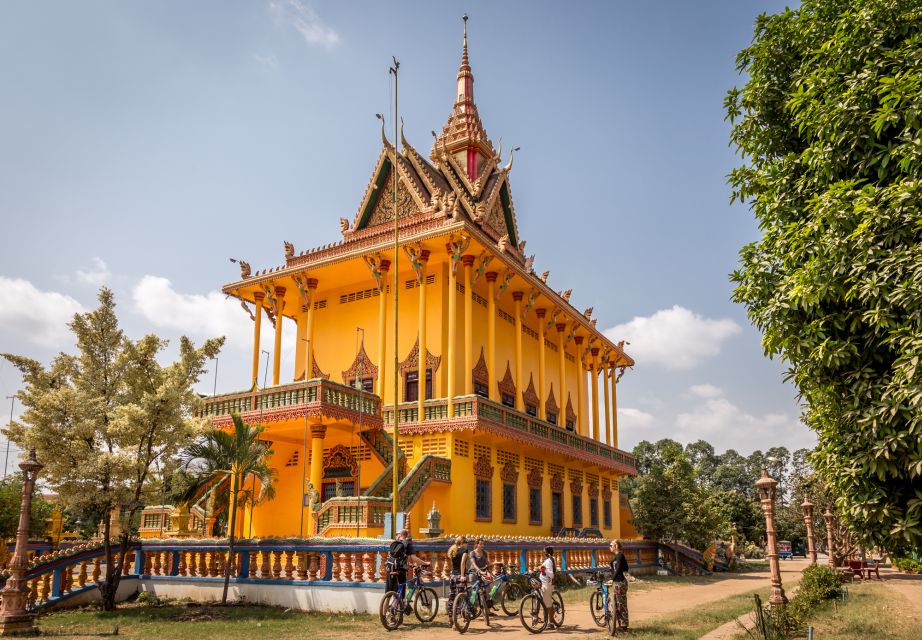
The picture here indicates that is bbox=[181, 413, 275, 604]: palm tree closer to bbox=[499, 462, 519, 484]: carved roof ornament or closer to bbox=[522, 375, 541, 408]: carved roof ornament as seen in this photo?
bbox=[499, 462, 519, 484]: carved roof ornament

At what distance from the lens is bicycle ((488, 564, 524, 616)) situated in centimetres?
1309

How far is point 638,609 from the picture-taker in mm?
15977

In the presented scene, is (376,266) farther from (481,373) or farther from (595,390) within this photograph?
(595,390)

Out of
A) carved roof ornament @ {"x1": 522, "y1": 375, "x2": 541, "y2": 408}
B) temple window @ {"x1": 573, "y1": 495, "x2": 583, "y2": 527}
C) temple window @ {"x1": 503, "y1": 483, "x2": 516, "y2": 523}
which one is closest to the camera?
temple window @ {"x1": 503, "y1": 483, "x2": 516, "y2": 523}

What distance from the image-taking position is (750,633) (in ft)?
34.6

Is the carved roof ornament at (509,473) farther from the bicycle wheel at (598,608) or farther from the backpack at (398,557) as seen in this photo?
the backpack at (398,557)

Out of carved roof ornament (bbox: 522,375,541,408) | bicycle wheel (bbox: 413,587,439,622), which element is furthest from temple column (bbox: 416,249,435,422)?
bicycle wheel (bbox: 413,587,439,622)

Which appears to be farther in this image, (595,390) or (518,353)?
(595,390)

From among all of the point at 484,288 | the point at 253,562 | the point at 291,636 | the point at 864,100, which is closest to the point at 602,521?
the point at 484,288

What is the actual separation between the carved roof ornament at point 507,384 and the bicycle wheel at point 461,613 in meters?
15.2

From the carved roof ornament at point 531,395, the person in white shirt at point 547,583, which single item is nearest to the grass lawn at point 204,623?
the person in white shirt at point 547,583

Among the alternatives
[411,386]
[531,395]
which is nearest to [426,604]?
[411,386]

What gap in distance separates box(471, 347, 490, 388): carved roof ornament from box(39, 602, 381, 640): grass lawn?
40.1 feet

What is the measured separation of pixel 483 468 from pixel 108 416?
11346mm
